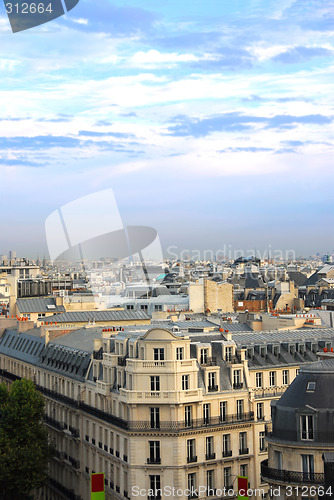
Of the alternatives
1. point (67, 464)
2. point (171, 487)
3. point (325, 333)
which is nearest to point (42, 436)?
point (67, 464)

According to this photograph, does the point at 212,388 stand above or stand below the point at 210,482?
above

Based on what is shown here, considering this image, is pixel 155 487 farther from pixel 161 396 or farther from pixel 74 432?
pixel 74 432

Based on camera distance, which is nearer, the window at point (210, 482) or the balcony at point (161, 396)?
the balcony at point (161, 396)

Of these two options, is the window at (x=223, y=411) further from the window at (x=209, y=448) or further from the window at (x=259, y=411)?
the window at (x=259, y=411)

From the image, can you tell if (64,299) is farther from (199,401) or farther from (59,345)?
(199,401)

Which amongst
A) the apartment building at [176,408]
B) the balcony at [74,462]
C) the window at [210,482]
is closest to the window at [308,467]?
the apartment building at [176,408]

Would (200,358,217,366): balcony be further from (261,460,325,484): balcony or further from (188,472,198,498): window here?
(261,460,325,484): balcony

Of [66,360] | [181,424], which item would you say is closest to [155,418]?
[181,424]
